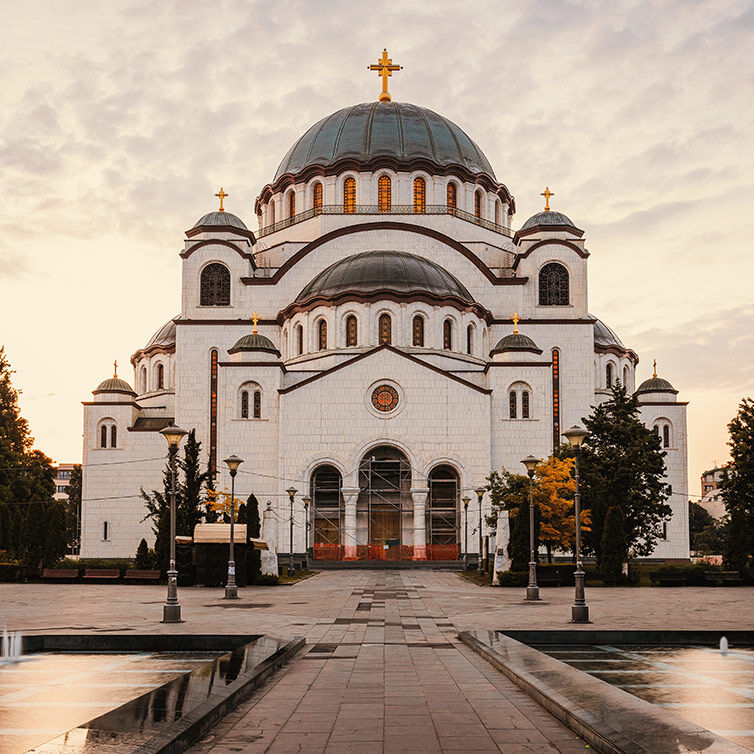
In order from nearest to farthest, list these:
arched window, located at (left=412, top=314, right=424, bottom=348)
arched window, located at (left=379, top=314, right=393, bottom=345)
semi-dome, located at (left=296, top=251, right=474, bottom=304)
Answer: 1. semi-dome, located at (left=296, top=251, right=474, bottom=304)
2. arched window, located at (left=379, top=314, right=393, bottom=345)
3. arched window, located at (left=412, top=314, right=424, bottom=348)

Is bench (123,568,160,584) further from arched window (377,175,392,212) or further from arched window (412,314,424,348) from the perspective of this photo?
arched window (377,175,392,212)

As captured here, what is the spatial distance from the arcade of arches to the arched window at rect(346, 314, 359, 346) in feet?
21.1

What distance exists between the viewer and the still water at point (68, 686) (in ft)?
27.8

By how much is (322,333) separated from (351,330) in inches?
71.7

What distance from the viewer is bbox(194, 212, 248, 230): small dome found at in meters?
59.3

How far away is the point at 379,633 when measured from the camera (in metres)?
17.1

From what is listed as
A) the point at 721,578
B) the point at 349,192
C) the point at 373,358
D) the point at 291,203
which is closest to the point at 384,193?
the point at 349,192

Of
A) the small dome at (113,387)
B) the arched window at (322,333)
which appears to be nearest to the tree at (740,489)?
the arched window at (322,333)

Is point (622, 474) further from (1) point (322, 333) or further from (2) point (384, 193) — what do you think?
(2) point (384, 193)

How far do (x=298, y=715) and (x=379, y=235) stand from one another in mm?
51048

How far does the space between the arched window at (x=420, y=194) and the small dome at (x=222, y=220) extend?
10.6 meters

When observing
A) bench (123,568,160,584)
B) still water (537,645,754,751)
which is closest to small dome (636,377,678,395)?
bench (123,568,160,584)

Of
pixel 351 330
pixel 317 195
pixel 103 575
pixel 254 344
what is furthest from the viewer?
pixel 317 195

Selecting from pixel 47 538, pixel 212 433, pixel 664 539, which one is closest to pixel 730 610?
pixel 47 538
